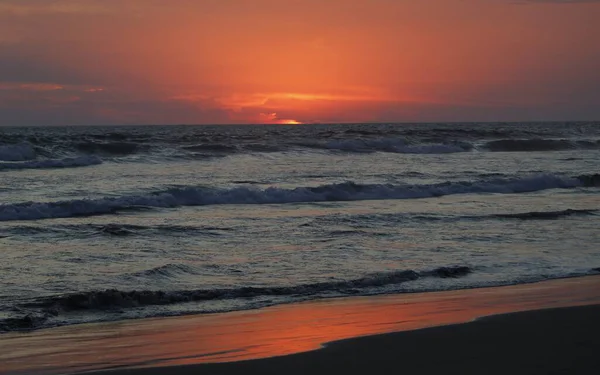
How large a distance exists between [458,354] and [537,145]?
49683mm

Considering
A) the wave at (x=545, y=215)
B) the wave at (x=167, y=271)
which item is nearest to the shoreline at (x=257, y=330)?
the wave at (x=167, y=271)

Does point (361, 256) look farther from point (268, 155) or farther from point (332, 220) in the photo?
point (268, 155)

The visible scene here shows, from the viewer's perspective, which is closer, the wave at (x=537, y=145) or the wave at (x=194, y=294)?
the wave at (x=194, y=294)

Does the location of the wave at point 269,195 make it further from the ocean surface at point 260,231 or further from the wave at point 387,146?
the wave at point 387,146

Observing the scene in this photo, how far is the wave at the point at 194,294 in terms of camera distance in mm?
8516

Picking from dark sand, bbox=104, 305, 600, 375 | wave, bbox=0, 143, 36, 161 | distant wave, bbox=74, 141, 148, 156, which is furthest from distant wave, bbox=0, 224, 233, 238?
distant wave, bbox=74, 141, 148, 156

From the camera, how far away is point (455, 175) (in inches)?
1145

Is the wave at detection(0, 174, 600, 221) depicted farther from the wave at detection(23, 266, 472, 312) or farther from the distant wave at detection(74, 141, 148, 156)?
the distant wave at detection(74, 141, 148, 156)

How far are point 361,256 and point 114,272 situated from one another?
12.2 ft

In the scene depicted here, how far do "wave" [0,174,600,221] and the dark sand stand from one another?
1215cm

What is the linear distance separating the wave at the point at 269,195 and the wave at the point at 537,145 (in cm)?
2444

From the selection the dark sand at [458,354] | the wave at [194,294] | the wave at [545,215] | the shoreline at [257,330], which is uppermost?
the dark sand at [458,354]

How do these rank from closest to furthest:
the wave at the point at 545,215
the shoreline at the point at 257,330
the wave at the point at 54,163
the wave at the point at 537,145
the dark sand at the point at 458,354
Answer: the dark sand at the point at 458,354 < the shoreline at the point at 257,330 < the wave at the point at 545,215 < the wave at the point at 54,163 < the wave at the point at 537,145

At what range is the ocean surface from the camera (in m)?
9.29
